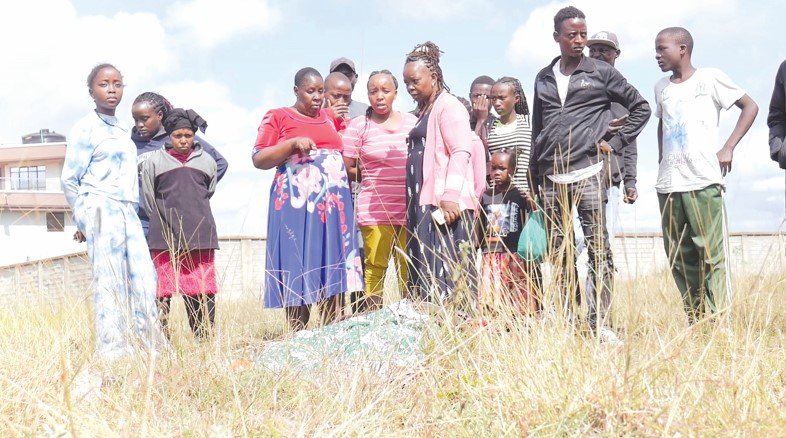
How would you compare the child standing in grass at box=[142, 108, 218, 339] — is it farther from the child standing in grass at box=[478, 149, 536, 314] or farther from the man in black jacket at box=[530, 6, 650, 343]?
the man in black jacket at box=[530, 6, 650, 343]

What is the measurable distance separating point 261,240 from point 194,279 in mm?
10730

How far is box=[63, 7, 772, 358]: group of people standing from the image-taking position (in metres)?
4.38

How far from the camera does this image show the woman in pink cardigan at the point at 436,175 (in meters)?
4.25

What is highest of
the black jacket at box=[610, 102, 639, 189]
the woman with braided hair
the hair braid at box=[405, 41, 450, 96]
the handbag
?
the hair braid at box=[405, 41, 450, 96]

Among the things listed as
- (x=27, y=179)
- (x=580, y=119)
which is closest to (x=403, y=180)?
(x=580, y=119)

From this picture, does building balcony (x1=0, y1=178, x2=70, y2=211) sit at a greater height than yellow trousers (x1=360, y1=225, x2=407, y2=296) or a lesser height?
greater

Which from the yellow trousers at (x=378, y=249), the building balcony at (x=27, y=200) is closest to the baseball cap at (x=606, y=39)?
the yellow trousers at (x=378, y=249)

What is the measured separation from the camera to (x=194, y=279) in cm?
495

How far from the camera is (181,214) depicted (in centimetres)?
496

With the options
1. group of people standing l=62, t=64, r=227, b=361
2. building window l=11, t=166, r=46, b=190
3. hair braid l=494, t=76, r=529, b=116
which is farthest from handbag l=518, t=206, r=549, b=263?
building window l=11, t=166, r=46, b=190

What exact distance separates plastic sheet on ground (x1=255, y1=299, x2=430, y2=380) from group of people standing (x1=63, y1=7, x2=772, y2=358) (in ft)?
1.95

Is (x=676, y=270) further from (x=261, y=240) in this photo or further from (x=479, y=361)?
(x=261, y=240)

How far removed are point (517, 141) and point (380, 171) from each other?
3.32ft

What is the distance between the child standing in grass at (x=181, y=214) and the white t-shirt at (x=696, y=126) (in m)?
2.79
